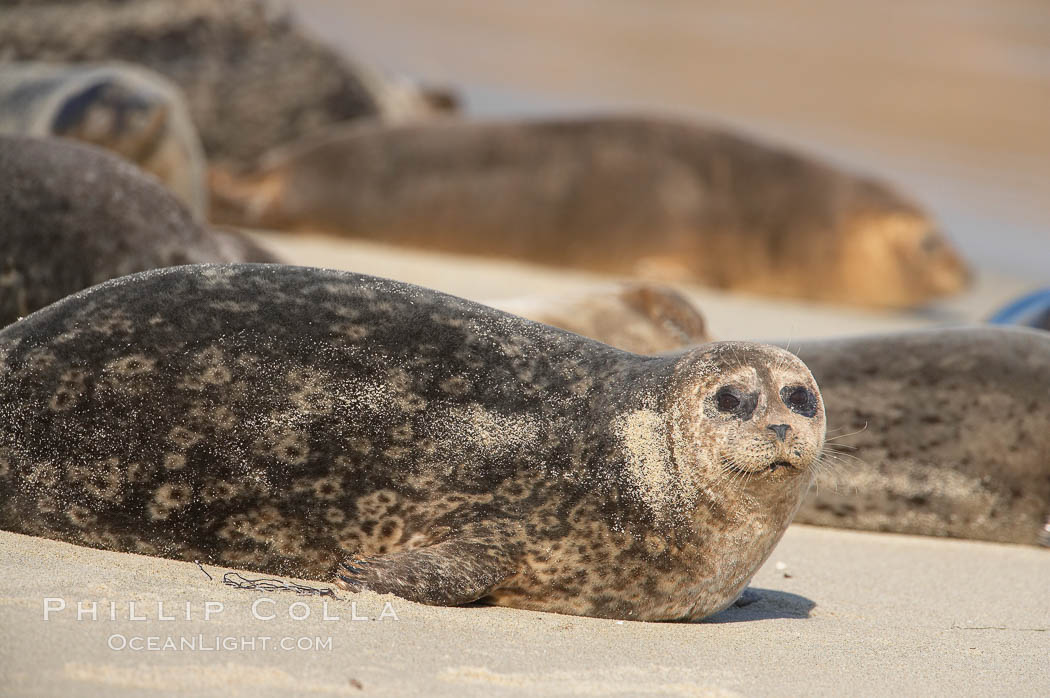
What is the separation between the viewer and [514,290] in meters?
8.08

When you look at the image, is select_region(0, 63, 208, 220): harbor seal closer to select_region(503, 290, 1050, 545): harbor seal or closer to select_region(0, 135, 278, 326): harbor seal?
select_region(0, 135, 278, 326): harbor seal

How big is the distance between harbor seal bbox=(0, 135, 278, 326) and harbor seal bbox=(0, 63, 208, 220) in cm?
179

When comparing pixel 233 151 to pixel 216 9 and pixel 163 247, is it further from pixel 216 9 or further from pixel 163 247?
pixel 163 247

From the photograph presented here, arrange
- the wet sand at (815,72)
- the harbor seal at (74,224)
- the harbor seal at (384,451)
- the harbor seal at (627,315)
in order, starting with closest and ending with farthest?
1. the harbor seal at (384,451)
2. the harbor seal at (74,224)
3. the harbor seal at (627,315)
4. the wet sand at (815,72)

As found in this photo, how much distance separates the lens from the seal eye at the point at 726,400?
3133 mm

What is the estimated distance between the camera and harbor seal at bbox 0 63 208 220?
6.93 metres

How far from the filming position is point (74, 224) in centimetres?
465

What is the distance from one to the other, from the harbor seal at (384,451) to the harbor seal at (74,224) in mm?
1365

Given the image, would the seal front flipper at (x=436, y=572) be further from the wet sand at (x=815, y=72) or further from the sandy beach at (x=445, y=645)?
the wet sand at (x=815, y=72)

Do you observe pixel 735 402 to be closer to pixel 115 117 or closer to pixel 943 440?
pixel 943 440

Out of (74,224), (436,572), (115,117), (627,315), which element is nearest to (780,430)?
(436,572)

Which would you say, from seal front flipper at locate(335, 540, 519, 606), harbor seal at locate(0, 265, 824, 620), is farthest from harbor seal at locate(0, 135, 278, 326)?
seal front flipper at locate(335, 540, 519, 606)

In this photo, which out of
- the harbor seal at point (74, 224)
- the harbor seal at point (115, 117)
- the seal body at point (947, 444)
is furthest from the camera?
the harbor seal at point (115, 117)

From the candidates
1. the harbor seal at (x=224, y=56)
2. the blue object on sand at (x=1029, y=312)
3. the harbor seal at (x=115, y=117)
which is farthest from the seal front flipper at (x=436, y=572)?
the harbor seal at (x=224, y=56)
